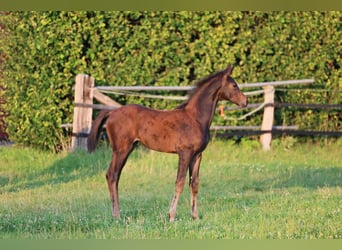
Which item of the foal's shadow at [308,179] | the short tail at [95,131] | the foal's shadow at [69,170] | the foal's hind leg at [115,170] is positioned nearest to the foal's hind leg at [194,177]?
the foal's hind leg at [115,170]

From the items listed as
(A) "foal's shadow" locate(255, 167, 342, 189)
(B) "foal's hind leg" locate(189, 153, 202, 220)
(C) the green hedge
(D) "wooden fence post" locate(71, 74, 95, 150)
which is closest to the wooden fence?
(D) "wooden fence post" locate(71, 74, 95, 150)

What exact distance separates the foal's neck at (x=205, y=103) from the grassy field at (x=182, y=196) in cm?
119

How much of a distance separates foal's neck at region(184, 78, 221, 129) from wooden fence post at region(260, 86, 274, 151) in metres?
6.10

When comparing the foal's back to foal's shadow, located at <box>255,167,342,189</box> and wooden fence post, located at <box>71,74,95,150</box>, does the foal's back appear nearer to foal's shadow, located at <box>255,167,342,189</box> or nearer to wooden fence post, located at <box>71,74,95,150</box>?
A: foal's shadow, located at <box>255,167,342,189</box>

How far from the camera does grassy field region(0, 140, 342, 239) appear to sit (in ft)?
28.0

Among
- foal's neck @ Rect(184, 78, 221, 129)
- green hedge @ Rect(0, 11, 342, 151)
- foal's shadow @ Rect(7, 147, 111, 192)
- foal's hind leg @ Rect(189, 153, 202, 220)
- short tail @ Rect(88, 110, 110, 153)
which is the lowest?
foal's shadow @ Rect(7, 147, 111, 192)

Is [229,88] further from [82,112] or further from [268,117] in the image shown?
[268,117]

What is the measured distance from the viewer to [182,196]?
11641 millimetres

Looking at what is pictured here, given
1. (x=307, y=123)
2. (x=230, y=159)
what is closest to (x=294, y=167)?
(x=230, y=159)

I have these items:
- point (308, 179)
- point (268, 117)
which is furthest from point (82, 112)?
point (308, 179)

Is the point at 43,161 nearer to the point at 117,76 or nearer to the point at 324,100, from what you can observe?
the point at 117,76

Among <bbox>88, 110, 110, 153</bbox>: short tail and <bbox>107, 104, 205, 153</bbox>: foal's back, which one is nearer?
<bbox>107, 104, 205, 153</bbox>: foal's back

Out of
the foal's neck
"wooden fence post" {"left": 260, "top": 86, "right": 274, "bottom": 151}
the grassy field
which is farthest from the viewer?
"wooden fence post" {"left": 260, "top": 86, "right": 274, "bottom": 151}

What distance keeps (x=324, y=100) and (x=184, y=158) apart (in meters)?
7.68
